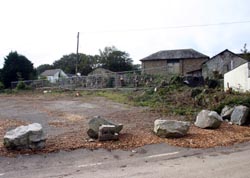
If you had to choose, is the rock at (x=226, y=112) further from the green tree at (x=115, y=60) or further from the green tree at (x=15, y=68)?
the green tree at (x=115, y=60)

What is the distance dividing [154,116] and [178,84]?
11580mm

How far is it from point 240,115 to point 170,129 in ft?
12.7

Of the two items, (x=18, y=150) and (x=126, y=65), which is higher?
(x=126, y=65)

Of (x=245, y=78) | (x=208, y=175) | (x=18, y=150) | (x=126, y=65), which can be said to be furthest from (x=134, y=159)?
(x=126, y=65)

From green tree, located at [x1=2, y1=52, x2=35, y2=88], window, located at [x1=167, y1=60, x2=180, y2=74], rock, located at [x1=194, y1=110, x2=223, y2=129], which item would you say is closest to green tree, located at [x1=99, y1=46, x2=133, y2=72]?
window, located at [x1=167, y1=60, x2=180, y2=74]

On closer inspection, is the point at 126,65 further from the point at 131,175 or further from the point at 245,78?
the point at 131,175

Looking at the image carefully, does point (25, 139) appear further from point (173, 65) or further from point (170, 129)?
point (173, 65)

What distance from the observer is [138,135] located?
9.98m

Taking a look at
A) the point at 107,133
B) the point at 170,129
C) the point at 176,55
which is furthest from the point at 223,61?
the point at 107,133

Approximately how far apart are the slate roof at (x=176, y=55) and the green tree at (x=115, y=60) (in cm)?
1735

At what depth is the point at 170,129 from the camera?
971cm

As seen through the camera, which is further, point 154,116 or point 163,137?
point 154,116

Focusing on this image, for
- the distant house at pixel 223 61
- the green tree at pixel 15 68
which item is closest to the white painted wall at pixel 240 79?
the distant house at pixel 223 61

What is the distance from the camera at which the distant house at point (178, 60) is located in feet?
182
